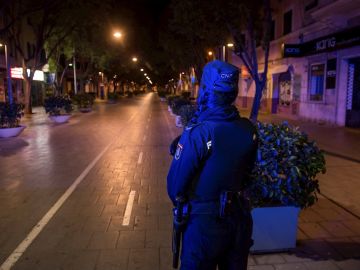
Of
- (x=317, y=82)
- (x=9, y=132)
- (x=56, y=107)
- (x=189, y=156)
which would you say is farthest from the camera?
(x=56, y=107)

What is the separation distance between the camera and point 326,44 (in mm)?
17219

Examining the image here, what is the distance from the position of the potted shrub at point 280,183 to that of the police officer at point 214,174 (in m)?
1.71

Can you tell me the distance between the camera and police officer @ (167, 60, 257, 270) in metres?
2.37

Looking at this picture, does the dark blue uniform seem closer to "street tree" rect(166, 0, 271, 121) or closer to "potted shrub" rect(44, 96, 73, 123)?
"street tree" rect(166, 0, 271, 121)

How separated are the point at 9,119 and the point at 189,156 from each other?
1442 cm

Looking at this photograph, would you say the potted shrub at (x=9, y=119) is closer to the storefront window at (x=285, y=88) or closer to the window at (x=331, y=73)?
the window at (x=331, y=73)

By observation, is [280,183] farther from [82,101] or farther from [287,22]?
[82,101]

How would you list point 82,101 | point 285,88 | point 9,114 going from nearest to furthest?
1. point 9,114
2. point 285,88
3. point 82,101

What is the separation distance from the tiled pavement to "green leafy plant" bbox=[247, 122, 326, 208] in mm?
737

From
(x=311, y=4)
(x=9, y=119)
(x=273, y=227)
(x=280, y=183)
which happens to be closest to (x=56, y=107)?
(x=9, y=119)

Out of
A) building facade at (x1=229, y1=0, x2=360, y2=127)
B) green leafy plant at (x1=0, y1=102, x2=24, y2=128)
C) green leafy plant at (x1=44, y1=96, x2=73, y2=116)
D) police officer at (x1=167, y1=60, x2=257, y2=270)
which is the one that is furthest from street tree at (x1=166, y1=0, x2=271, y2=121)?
police officer at (x1=167, y1=60, x2=257, y2=270)

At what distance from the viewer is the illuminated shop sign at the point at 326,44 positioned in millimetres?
15180

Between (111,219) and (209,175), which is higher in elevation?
A: (209,175)

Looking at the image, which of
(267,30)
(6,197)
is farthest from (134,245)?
(267,30)
